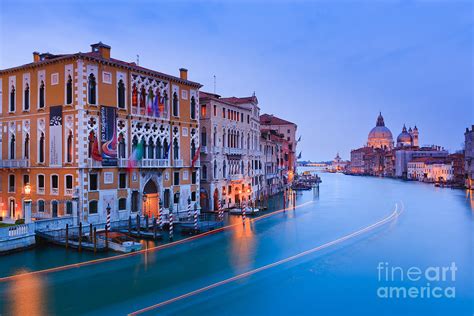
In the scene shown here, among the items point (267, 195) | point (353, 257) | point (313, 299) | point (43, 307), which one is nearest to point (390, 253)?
point (353, 257)

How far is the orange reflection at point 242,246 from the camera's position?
55.9 feet

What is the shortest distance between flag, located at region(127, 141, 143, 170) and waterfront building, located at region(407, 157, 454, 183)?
81540mm

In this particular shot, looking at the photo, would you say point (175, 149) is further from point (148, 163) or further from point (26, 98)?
point (26, 98)

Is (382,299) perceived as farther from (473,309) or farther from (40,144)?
(40,144)

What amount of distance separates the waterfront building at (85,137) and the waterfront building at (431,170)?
80.6 meters

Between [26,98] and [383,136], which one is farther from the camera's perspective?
[383,136]

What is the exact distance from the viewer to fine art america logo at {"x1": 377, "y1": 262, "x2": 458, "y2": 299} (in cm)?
1402

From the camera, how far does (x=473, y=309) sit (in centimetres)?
1289

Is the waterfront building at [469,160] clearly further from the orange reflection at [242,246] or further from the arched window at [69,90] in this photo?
the arched window at [69,90]

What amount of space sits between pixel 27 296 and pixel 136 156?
11.4 m

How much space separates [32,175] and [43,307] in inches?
482

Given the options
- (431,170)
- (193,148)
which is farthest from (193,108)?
(431,170)

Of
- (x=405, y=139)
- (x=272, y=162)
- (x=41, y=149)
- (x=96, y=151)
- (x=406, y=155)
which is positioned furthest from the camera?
(x=405, y=139)

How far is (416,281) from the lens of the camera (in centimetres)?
1538
